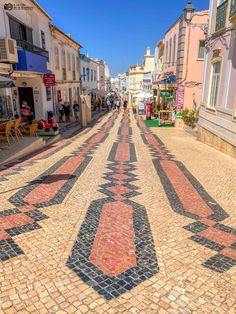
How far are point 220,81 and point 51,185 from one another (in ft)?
25.1

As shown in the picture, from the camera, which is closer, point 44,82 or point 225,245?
point 225,245

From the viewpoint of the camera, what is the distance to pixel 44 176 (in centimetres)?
597

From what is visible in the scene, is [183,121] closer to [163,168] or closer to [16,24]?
[163,168]

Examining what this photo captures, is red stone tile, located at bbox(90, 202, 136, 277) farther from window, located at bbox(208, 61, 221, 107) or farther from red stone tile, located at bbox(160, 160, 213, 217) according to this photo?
window, located at bbox(208, 61, 221, 107)

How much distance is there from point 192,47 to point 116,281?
54.2 feet

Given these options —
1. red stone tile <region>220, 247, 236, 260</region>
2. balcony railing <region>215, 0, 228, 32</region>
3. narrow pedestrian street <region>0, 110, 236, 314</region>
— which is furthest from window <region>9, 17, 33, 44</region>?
red stone tile <region>220, 247, 236, 260</region>

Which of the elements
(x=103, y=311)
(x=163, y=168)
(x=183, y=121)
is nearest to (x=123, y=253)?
(x=103, y=311)

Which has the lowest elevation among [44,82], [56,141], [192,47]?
→ [56,141]

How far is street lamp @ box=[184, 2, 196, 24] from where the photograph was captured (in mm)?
15102

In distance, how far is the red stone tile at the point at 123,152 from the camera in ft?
27.0

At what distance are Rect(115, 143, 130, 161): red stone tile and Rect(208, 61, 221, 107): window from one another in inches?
162

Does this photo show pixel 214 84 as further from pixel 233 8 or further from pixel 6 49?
pixel 6 49

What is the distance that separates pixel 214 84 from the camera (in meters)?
10.7

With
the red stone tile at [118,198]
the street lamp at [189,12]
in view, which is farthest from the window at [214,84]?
the red stone tile at [118,198]
